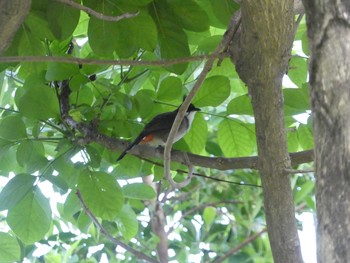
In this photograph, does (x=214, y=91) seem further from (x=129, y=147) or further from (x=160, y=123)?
(x=160, y=123)

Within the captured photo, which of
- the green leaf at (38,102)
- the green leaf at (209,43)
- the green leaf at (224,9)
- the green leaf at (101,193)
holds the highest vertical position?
the green leaf at (224,9)

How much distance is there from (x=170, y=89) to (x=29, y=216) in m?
0.63

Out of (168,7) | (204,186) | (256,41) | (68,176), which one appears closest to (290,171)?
(256,41)

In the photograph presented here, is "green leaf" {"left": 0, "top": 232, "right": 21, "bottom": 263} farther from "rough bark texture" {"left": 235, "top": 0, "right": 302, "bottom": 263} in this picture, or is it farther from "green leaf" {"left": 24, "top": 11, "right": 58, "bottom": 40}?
"rough bark texture" {"left": 235, "top": 0, "right": 302, "bottom": 263}

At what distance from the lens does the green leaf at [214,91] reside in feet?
7.00

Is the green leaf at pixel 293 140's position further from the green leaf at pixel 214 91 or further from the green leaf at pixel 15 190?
the green leaf at pixel 15 190

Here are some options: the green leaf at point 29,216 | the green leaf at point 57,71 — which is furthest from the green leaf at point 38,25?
the green leaf at point 29,216

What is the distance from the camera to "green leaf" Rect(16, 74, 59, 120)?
6.76ft

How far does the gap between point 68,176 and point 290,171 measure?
955 millimetres

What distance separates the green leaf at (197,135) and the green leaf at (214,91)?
0.28 ft

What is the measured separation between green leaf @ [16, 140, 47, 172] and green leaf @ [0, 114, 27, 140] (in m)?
0.04

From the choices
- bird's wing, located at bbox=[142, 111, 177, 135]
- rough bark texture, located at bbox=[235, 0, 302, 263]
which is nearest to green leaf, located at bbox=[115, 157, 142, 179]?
bird's wing, located at bbox=[142, 111, 177, 135]

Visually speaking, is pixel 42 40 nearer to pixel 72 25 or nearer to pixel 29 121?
pixel 72 25

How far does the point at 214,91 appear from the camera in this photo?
2176 millimetres
